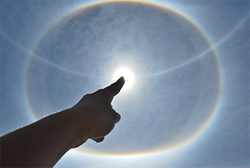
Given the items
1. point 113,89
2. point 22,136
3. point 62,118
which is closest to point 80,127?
point 62,118

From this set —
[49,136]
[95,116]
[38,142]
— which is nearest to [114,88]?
[95,116]

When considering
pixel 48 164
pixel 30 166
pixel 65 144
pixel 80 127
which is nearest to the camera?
pixel 30 166

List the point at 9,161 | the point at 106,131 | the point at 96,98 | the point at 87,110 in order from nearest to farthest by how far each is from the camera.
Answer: the point at 9,161 → the point at 87,110 → the point at 106,131 → the point at 96,98

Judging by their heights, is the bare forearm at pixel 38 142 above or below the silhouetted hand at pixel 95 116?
below

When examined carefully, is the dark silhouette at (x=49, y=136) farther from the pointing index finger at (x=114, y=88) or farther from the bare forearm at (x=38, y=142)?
the pointing index finger at (x=114, y=88)

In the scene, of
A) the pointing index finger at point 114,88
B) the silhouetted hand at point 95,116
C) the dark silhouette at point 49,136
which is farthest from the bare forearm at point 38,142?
the pointing index finger at point 114,88

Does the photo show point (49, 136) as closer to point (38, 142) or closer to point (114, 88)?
point (38, 142)

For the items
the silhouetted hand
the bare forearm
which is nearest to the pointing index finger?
the silhouetted hand

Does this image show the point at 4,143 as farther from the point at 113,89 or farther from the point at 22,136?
Result: the point at 113,89
